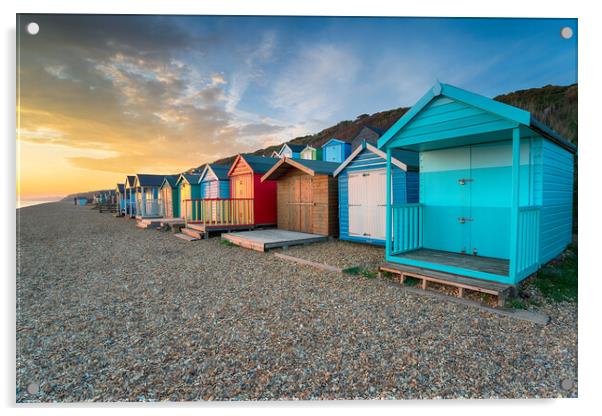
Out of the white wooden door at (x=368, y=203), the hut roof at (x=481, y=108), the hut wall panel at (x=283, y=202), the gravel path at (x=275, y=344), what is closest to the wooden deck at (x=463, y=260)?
the gravel path at (x=275, y=344)

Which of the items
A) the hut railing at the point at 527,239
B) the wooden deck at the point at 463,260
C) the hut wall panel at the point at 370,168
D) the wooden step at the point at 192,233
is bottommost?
the wooden step at the point at 192,233

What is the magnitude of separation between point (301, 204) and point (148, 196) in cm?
1656

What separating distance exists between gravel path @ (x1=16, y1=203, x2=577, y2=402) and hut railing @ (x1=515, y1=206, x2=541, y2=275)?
2.35ft

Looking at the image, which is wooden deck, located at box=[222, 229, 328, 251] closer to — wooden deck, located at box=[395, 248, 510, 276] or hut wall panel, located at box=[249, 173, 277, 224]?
hut wall panel, located at box=[249, 173, 277, 224]

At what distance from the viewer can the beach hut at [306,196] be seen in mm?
9797

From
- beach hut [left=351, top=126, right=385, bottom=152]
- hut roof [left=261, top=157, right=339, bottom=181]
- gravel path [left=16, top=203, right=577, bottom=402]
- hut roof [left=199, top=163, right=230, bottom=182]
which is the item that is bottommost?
gravel path [left=16, top=203, right=577, bottom=402]

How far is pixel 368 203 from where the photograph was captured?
8703mm

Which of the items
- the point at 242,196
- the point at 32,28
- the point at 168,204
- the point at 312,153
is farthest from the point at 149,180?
the point at 32,28

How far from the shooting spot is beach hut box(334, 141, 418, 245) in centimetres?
782

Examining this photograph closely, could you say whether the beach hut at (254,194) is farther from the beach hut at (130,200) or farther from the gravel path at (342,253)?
the beach hut at (130,200)

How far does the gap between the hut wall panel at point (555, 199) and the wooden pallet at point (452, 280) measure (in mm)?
1989

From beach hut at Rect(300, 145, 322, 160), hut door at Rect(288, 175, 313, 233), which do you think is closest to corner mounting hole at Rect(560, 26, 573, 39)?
hut door at Rect(288, 175, 313, 233)

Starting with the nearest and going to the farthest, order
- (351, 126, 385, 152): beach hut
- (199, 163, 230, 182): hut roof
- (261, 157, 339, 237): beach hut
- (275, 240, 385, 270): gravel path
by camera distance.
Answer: (275, 240, 385, 270): gravel path, (261, 157, 339, 237): beach hut, (199, 163, 230, 182): hut roof, (351, 126, 385, 152): beach hut

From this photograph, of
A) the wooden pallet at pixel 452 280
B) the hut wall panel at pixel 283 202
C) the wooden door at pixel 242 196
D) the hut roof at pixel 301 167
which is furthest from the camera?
the wooden door at pixel 242 196
